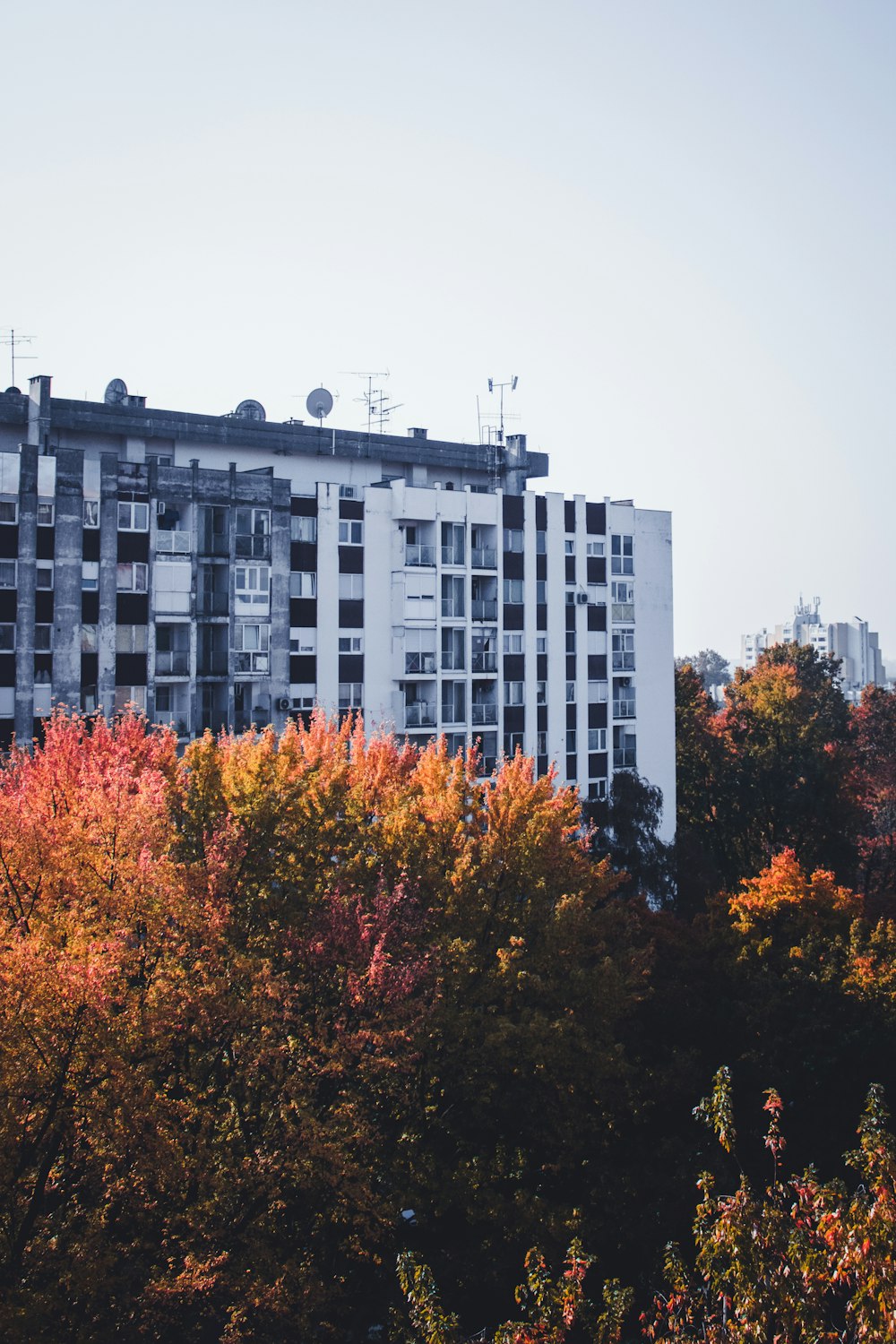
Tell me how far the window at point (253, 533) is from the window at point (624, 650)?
64.3ft

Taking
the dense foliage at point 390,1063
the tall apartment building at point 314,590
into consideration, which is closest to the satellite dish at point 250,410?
the tall apartment building at point 314,590

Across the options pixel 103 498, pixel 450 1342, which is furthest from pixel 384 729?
pixel 450 1342

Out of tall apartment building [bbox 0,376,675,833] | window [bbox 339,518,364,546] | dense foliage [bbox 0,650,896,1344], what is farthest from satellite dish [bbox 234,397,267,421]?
dense foliage [bbox 0,650,896,1344]

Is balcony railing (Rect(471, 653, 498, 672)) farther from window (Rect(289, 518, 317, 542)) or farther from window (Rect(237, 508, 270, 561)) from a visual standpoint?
window (Rect(237, 508, 270, 561))

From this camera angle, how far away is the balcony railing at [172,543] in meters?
52.0

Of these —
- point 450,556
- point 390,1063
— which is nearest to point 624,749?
point 450,556

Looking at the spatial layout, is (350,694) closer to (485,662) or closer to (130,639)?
(485,662)

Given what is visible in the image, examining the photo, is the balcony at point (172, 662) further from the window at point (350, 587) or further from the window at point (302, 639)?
the window at point (350, 587)

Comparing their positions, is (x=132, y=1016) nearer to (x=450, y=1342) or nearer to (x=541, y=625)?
(x=450, y=1342)

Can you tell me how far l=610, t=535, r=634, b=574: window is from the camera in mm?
65812

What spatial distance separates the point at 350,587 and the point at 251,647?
5.47 metres

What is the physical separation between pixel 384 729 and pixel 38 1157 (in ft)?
114

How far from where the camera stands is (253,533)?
54.3 metres

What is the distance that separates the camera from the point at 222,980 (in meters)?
22.5
